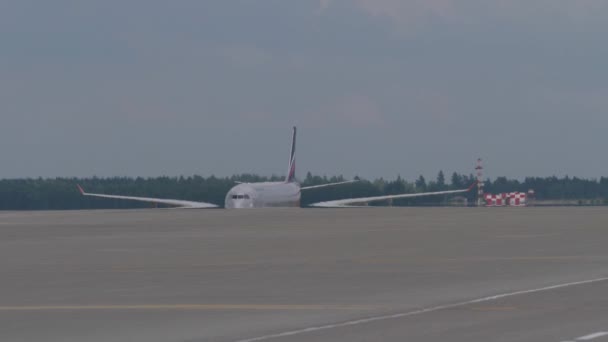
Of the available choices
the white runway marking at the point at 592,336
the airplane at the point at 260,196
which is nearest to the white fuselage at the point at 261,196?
the airplane at the point at 260,196

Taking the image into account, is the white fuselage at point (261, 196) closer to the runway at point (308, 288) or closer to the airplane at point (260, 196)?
the airplane at point (260, 196)

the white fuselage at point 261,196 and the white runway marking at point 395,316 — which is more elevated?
the white fuselage at point 261,196

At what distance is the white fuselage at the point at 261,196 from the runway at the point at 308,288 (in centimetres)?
7270

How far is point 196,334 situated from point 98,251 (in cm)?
2230

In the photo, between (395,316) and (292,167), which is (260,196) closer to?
(292,167)

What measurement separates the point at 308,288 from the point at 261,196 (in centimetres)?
9737

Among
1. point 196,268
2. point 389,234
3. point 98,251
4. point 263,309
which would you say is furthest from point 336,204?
point 263,309

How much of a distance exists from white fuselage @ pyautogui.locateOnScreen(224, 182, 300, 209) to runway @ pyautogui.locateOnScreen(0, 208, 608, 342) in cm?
7270

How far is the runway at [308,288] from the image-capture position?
1766 cm

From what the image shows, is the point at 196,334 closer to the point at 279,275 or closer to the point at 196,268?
the point at 279,275

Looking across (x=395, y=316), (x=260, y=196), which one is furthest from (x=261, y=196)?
(x=395, y=316)

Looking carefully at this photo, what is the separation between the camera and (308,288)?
80.1ft

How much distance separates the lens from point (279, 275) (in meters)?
27.8

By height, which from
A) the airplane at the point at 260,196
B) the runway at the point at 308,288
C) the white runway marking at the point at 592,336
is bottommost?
the white runway marking at the point at 592,336
